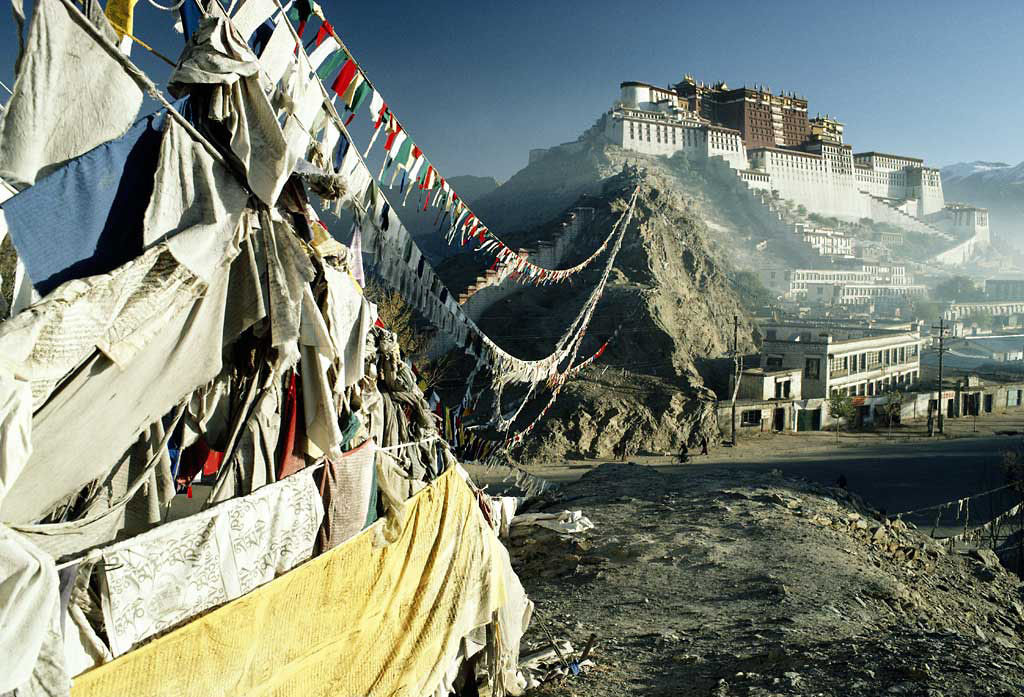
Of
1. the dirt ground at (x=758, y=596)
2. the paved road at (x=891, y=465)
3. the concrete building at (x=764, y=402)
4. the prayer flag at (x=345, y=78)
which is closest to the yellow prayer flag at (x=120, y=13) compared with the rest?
the prayer flag at (x=345, y=78)

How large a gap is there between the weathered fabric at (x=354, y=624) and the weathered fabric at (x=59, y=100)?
2.31 meters

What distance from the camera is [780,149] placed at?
88438 millimetres

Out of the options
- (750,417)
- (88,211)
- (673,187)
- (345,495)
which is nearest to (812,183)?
(673,187)

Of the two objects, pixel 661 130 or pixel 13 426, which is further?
pixel 661 130

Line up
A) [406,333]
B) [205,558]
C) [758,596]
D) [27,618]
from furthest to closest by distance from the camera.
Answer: [406,333] → [758,596] → [205,558] → [27,618]

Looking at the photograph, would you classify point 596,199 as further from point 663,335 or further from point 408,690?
point 408,690

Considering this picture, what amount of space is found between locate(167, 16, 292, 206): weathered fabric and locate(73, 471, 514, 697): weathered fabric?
7.18 feet

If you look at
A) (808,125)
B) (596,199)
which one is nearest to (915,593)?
(596,199)

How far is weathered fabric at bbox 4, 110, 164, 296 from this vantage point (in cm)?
362

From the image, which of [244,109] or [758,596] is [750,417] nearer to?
[758,596]

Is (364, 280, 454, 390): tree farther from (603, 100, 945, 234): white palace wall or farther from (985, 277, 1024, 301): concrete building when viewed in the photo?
(985, 277, 1024, 301): concrete building

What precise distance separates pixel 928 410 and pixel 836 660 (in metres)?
37.8

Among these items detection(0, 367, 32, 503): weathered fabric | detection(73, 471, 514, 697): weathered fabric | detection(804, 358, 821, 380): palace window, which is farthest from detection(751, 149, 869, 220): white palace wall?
detection(0, 367, 32, 503): weathered fabric

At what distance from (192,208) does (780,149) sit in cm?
9195
